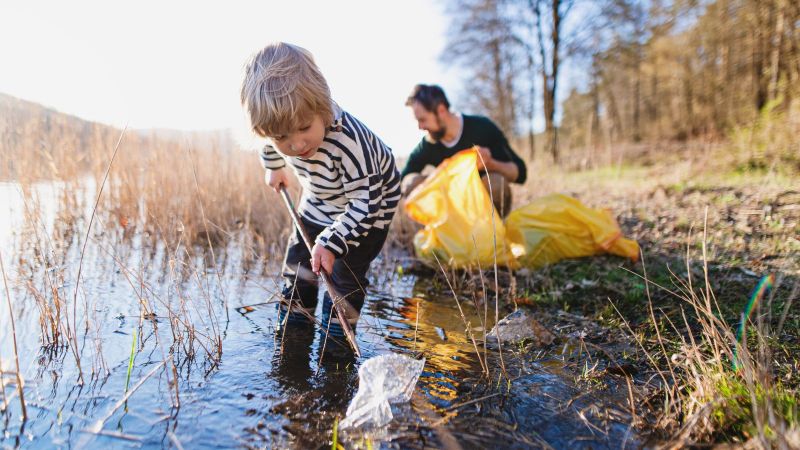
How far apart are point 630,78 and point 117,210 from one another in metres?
21.6

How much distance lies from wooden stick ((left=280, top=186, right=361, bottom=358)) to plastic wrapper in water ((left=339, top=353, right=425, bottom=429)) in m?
0.18

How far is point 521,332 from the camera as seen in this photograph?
2.40m

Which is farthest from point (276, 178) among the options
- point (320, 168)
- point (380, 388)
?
point (380, 388)

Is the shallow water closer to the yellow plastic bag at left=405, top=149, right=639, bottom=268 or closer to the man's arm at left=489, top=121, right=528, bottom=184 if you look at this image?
the yellow plastic bag at left=405, top=149, right=639, bottom=268

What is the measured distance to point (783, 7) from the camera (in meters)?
7.49

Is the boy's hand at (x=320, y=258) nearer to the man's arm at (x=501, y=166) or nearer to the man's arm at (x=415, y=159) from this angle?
the man's arm at (x=501, y=166)

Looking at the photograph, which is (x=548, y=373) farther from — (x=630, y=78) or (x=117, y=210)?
(x=630, y=78)

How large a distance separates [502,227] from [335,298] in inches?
79.0

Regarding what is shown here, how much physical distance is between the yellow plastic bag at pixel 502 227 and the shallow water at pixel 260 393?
107cm

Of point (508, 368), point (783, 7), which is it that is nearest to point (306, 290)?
point (508, 368)

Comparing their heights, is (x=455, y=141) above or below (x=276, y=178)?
above

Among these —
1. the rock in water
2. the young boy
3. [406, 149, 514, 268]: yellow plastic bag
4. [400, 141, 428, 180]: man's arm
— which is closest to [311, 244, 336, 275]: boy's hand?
the young boy

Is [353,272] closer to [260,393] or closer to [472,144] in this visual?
[260,393]

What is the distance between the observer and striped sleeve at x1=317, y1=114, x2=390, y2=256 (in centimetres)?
195
